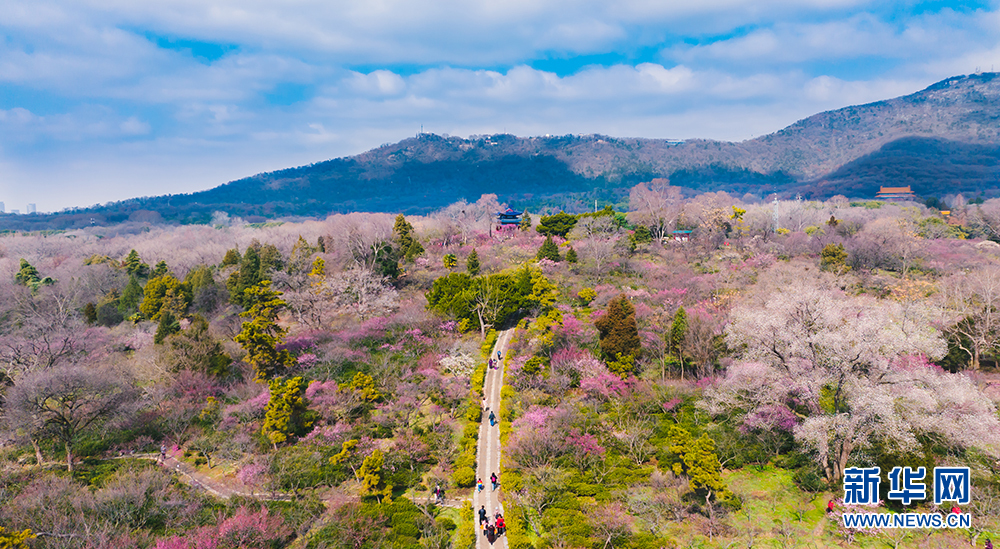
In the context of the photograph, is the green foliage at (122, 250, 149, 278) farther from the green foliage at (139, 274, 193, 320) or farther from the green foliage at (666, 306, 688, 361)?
the green foliage at (666, 306, 688, 361)

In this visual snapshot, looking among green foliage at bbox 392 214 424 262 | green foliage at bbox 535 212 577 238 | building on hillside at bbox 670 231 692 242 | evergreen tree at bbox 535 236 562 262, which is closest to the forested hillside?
green foliage at bbox 392 214 424 262

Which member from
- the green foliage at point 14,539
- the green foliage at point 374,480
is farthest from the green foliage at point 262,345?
the green foliage at point 14,539

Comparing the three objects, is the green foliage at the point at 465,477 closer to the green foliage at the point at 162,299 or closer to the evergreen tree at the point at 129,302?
the green foliage at the point at 162,299

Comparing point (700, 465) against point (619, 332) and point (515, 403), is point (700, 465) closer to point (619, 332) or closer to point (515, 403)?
point (515, 403)

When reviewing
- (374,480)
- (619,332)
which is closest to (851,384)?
(619,332)

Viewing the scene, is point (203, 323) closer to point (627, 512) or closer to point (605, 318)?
point (605, 318)

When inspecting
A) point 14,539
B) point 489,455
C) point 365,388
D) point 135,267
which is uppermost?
point 135,267
